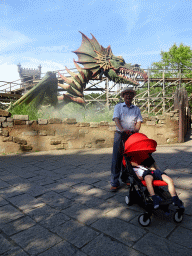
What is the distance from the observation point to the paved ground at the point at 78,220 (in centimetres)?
190

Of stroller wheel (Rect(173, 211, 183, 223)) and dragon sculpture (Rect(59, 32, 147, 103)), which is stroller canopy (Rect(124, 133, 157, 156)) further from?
dragon sculpture (Rect(59, 32, 147, 103))

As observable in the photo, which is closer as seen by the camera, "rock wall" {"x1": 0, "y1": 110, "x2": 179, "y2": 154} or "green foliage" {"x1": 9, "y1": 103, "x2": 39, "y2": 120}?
"rock wall" {"x1": 0, "y1": 110, "x2": 179, "y2": 154}

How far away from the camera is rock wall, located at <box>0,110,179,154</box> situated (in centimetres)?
692

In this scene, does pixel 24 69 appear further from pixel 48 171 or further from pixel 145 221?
pixel 145 221

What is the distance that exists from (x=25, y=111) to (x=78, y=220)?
6.34 metres

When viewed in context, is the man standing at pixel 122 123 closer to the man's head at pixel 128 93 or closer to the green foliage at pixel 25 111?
the man's head at pixel 128 93

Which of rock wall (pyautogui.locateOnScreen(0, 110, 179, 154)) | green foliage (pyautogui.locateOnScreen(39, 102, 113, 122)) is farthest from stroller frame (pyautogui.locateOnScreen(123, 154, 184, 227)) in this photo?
green foliage (pyautogui.locateOnScreen(39, 102, 113, 122))

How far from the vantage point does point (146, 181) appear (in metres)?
2.38

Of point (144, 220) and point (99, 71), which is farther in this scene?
point (99, 71)

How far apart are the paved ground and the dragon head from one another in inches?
229

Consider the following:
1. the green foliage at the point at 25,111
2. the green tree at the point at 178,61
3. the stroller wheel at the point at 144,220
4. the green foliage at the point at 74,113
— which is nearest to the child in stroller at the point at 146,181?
the stroller wheel at the point at 144,220

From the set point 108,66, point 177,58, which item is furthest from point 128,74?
point 177,58

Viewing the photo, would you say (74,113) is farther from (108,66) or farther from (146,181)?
(146,181)

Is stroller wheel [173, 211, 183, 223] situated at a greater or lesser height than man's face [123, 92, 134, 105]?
lesser
